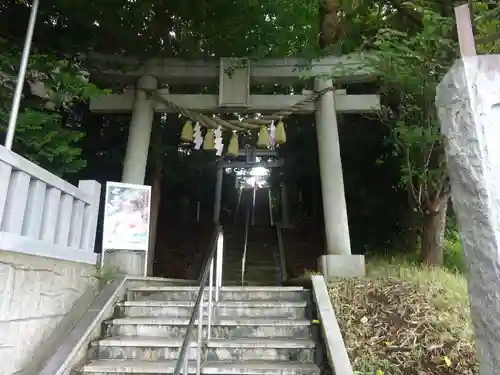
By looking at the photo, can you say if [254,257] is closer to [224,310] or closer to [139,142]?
[139,142]

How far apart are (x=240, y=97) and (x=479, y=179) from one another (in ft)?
17.6

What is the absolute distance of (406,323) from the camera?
13.6 feet

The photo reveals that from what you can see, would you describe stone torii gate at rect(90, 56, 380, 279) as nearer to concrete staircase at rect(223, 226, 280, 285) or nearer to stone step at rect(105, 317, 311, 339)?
stone step at rect(105, 317, 311, 339)

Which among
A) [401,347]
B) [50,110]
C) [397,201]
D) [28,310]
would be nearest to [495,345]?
[401,347]

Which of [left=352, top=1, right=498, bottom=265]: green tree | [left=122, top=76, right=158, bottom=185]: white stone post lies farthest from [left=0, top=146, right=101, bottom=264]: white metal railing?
[left=352, top=1, right=498, bottom=265]: green tree

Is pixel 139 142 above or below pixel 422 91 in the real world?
below

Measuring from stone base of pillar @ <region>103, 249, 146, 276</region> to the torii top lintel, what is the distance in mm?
3178

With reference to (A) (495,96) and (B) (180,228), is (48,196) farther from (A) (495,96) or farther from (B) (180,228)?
(B) (180,228)

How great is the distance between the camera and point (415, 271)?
527 centimetres

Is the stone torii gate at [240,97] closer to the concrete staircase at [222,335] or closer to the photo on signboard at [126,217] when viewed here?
the photo on signboard at [126,217]

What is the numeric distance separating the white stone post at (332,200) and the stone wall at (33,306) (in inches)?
132

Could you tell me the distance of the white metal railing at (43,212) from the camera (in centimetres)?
309

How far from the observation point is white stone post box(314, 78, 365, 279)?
5.97 metres

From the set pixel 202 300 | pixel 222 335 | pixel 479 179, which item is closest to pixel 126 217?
pixel 202 300
